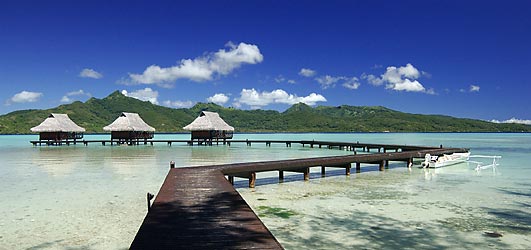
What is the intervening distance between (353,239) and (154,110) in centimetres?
18394

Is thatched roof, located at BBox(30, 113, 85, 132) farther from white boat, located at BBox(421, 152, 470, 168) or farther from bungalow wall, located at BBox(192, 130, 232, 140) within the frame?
white boat, located at BBox(421, 152, 470, 168)

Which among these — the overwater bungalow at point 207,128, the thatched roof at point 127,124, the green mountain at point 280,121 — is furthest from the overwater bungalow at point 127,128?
the green mountain at point 280,121

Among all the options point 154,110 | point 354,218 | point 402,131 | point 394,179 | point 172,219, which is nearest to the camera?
point 172,219

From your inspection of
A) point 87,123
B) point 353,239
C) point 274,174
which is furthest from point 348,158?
point 87,123

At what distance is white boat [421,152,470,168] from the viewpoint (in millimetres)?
18737

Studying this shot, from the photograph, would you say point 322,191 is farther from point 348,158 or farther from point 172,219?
point 172,219

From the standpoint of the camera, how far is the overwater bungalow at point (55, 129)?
44844 millimetres

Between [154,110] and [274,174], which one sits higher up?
[154,110]

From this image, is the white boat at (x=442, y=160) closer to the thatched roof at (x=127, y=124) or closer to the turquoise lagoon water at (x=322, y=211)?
the turquoise lagoon water at (x=322, y=211)

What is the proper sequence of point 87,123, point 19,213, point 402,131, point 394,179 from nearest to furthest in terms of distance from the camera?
point 19,213, point 394,179, point 87,123, point 402,131

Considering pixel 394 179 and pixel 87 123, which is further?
pixel 87 123

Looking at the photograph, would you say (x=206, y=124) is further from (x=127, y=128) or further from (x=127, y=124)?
(x=127, y=124)

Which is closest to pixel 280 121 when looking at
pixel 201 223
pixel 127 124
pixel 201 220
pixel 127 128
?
pixel 127 124

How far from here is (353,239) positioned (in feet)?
21.3
